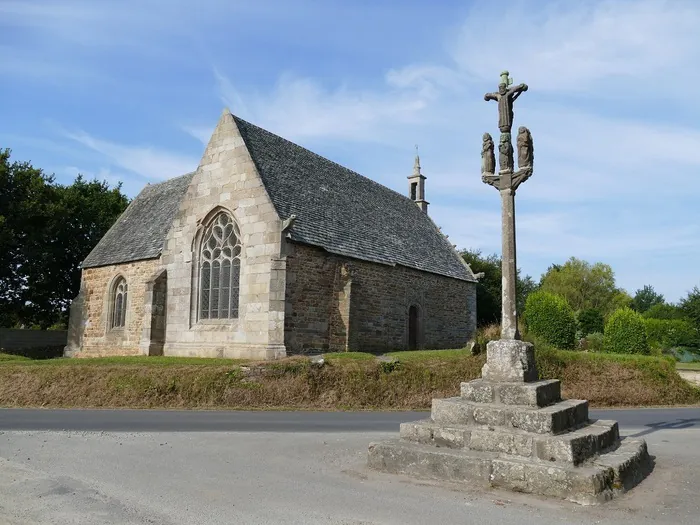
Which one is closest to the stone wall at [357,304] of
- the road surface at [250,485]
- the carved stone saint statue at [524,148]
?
the road surface at [250,485]

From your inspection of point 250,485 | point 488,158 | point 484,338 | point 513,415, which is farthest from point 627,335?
point 250,485

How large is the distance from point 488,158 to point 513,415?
3.87m

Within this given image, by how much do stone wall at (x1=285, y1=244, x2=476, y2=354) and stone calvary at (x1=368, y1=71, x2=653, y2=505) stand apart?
11.4 m

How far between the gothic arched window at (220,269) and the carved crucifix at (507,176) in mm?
13083

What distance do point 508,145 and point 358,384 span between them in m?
8.59

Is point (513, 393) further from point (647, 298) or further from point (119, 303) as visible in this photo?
point (647, 298)

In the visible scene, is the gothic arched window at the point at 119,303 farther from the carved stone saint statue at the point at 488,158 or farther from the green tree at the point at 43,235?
the carved stone saint statue at the point at 488,158

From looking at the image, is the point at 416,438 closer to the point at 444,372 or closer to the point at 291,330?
the point at 444,372

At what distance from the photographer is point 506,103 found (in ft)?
27.8

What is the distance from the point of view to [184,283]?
21.2 meters

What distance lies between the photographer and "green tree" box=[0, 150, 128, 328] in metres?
28.2

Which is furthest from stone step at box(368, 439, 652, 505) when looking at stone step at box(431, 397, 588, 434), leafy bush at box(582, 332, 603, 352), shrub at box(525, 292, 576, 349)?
leafy bush at box(582, 332, 603, 352)

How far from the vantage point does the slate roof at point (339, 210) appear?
68.4ft

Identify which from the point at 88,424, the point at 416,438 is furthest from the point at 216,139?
the point at 416,438
